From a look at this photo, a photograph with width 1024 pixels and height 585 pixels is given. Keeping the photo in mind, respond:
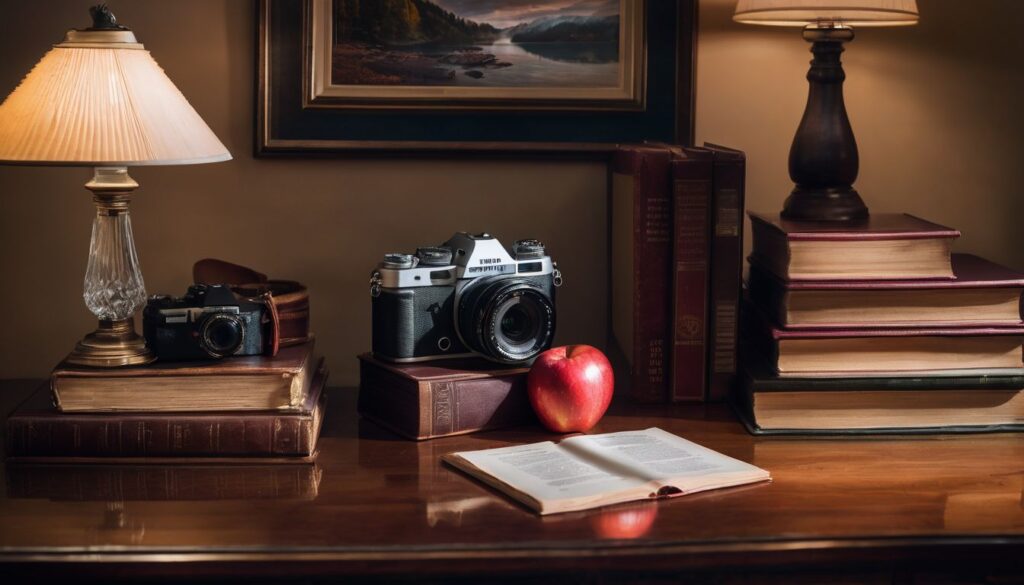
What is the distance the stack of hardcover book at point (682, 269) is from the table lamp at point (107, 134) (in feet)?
1.74

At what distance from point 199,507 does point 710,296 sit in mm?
703

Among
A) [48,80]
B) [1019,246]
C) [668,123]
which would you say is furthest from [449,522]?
[1019,246]

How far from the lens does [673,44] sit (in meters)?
1.69

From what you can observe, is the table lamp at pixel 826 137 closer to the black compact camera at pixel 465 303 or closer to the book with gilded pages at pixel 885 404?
the book with gilded pages at pixel 885 404

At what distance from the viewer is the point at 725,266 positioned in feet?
5.00

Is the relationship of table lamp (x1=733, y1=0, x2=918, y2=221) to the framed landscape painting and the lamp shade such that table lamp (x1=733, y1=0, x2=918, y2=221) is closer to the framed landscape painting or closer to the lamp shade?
the lamp shade

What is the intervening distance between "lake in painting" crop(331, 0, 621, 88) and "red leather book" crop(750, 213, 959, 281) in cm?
41

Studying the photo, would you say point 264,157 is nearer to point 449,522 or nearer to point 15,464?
point 15,464

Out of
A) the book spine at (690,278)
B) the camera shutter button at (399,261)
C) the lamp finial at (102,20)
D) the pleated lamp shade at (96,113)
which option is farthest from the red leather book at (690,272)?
the lamp finial at (102,20)

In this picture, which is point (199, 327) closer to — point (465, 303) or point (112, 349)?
point (112, 349)

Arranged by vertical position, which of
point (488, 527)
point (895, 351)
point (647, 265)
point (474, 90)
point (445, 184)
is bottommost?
point (488, 527)

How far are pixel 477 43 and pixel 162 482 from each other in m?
0.76

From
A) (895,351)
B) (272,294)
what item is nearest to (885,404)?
(895,351)

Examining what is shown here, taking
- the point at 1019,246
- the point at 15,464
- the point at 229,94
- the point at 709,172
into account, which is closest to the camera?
the point at 15,464
